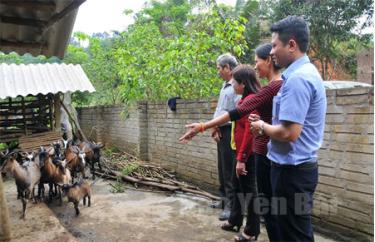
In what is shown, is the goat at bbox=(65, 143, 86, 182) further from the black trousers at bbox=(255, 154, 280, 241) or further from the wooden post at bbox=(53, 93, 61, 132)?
the black trousers at bbox=(255, 154, 280, 241)

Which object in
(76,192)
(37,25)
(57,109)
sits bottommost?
(76,192)

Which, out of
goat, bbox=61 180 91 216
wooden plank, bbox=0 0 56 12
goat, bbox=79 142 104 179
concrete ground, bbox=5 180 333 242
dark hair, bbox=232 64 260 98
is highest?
wooden plank, bbox=0 0 56 12

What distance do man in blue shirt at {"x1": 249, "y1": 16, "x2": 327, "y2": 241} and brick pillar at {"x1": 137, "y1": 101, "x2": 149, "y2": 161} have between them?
6778mm

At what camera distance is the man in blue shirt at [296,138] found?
6.79 ft

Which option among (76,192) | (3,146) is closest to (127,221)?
(76,192)

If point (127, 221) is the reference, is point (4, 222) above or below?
above

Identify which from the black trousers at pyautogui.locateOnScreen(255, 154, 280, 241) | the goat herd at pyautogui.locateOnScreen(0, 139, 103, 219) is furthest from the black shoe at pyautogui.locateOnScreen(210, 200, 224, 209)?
the black trousers at pyautogui.locateOnScreen(255, 154, 280, 241)

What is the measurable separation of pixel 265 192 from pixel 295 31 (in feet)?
4.27

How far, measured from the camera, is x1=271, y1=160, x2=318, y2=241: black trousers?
2119 mm

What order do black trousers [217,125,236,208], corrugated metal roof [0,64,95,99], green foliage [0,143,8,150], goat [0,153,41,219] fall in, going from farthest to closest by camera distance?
green foliage [0,143,8,150] < corrugated metal roof [0,64,95,99] < goat [0,153,41,219] < black trousers [217,125,236,208]

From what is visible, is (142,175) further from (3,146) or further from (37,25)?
(3,146)

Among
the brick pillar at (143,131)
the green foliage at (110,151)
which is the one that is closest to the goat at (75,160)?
the brick pillar at (143,131)

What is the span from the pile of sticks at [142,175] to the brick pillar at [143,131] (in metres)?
0.25

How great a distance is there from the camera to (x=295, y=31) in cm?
211
